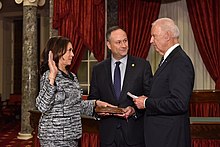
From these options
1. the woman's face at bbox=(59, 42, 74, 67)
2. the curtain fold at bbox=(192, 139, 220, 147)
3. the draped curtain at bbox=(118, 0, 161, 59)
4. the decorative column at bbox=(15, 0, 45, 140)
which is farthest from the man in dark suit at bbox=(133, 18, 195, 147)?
the decorative column at bbox=(15, 0, 45, 140)

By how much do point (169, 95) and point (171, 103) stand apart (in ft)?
0.31

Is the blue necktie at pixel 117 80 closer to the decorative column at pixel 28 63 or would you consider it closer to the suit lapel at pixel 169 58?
the suit lapel at pixel 169 58

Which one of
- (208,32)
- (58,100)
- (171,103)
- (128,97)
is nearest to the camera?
(171,103)

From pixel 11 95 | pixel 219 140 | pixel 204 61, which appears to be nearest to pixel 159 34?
pixel 219 140

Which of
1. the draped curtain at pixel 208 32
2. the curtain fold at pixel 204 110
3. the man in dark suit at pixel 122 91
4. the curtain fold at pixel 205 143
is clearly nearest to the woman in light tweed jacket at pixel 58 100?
the man in dark suit at pixel 122 91

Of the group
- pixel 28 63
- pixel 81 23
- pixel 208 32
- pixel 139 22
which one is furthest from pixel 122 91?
pixel 28 63

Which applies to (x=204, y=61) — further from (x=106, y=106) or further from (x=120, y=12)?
(x=106, y=106)

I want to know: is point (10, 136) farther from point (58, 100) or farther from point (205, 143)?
point (58, 100)

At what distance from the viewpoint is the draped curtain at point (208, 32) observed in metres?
7.25

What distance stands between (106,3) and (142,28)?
0.95m

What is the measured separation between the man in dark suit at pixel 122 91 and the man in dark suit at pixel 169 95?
0.46m

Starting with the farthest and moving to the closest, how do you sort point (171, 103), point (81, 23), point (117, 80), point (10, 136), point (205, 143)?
point (10, 136) < point (81, 23) < point (205, 143) < point (117, 80) < point (171, 103)

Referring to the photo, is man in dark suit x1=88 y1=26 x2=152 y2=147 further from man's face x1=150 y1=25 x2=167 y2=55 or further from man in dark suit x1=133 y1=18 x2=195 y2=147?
man's face x1=150 y1=25 x2=167 y2=55

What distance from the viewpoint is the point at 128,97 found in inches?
133
